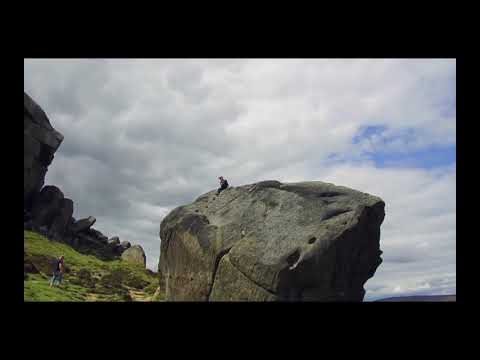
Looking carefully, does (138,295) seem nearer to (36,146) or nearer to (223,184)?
(223,184)

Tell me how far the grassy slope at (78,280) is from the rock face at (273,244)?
7.24m

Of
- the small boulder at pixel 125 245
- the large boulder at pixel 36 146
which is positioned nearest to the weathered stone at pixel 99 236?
the small boulder at pixel 125 245

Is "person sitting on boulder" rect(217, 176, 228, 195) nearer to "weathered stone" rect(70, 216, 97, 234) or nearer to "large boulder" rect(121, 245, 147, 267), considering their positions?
"large boulder" rect(121, 245, 147, 267)

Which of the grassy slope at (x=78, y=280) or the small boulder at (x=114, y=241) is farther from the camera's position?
the small boulder at (x=114, y=241)

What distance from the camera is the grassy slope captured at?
33.2 meters

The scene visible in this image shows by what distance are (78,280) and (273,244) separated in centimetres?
2522

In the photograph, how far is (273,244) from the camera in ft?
95.9

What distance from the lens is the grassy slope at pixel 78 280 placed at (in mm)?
33250

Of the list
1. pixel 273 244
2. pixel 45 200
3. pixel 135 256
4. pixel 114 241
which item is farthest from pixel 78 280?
pixel 114 241

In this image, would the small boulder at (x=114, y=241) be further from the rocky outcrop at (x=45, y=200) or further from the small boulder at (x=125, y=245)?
the small boulder at (x=125, y=245)

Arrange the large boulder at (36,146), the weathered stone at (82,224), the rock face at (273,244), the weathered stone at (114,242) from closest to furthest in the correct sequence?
the rock face at (273,244) → the large boulder at (36,146) → the weathered stone at (82,224) → the weathered stone at (114,242)

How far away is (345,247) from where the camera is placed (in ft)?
98.1
